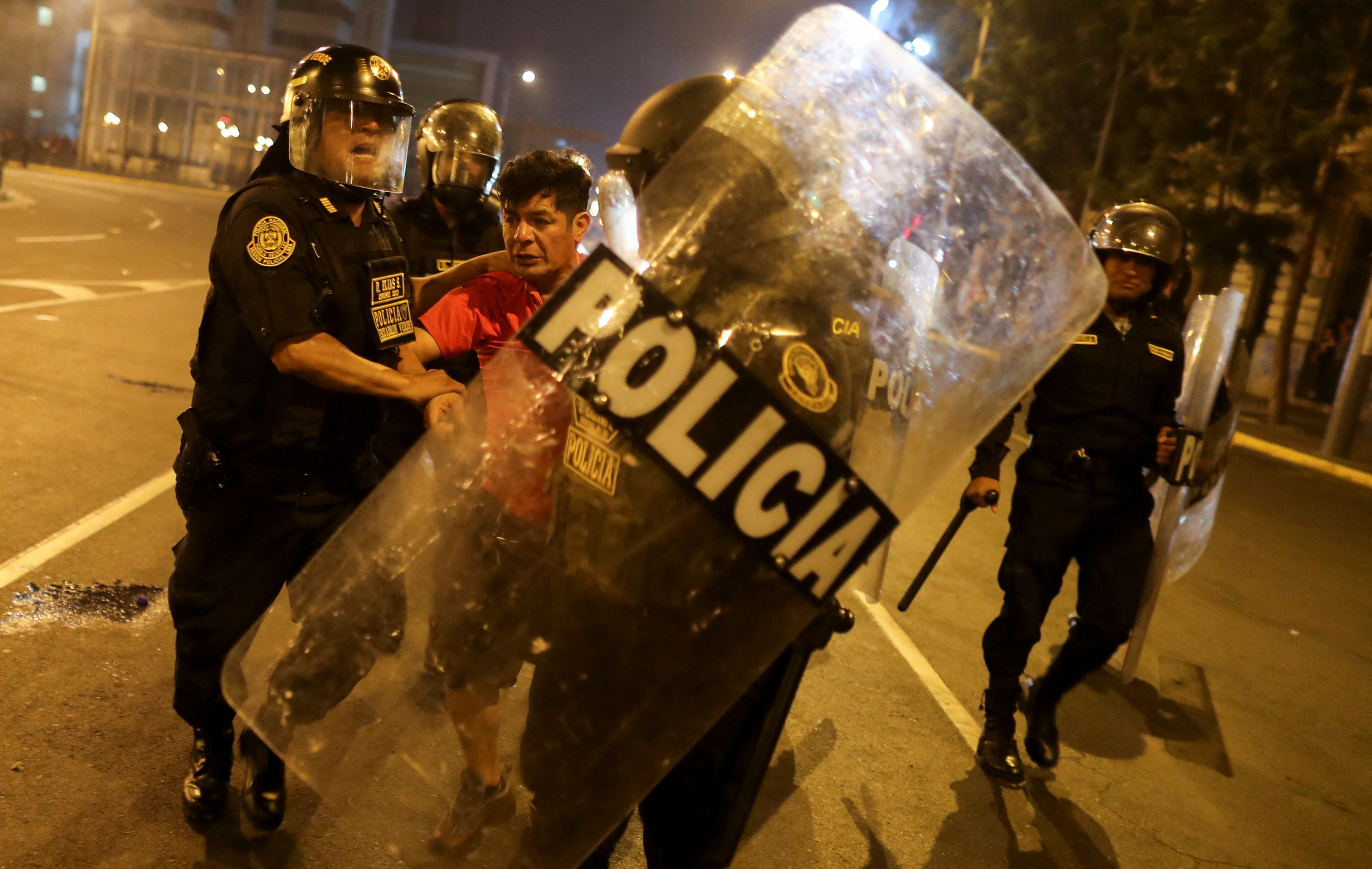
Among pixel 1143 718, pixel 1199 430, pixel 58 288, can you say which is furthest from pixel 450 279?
pixel 58 288

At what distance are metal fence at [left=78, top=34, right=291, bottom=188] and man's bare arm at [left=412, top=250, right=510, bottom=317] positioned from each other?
66143 mm

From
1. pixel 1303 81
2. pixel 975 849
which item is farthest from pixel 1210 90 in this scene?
pixel 975 849

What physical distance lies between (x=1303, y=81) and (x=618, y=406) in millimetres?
17854

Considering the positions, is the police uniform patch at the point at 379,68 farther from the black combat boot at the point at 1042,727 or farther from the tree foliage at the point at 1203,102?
the tree foliage at the point at 1203,102

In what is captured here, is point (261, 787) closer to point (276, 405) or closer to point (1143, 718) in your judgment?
point (276, 405)

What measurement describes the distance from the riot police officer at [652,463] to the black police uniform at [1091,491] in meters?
2.24

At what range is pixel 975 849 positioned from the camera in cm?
338

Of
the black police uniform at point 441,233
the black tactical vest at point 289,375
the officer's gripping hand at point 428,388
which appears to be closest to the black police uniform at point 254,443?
the black tactical vest at point 289,375

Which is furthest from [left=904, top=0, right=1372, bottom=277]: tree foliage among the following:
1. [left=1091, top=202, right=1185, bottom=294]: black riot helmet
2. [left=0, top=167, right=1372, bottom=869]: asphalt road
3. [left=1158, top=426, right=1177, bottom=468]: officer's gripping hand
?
[left=1158, top=426, right=1177, bottom=468]: officer's gripping hand

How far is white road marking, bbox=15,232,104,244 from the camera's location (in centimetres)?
1609

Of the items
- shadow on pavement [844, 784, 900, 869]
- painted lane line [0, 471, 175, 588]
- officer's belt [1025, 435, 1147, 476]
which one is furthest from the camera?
painted lane line [0, 471, 175, 588]

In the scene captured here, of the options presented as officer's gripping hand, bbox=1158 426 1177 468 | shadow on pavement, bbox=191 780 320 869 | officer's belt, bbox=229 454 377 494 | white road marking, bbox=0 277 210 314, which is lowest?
white road marking, bbox=0 277 210 314

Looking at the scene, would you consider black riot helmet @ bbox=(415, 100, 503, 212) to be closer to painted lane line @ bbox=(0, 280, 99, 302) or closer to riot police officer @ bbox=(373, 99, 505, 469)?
riot police officer @ bbox=(373, 99, 505, 469)

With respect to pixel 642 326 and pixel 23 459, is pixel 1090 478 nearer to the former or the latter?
pixel 642 326
